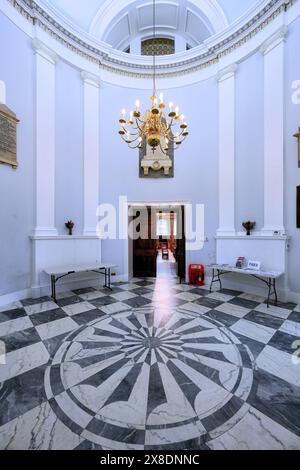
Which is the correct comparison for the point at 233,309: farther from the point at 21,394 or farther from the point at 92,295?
the point at 21,394

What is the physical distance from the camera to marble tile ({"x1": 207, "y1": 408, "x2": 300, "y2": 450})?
146 cm

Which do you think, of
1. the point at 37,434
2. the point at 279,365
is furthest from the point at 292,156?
the point at 37,434

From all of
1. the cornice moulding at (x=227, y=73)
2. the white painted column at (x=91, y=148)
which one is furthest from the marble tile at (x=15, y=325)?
the cornice moulding at (x=227, y=73)

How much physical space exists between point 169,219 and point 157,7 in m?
13.0

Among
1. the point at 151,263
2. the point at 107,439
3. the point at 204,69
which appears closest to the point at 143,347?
the point at 107,439

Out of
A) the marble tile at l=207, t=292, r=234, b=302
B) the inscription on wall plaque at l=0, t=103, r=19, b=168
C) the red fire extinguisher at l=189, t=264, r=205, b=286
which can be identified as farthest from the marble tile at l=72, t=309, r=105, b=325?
the inscription on wall plaque at l=0, t=103, r=19, b=168

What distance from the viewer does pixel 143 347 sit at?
2762 millimetres

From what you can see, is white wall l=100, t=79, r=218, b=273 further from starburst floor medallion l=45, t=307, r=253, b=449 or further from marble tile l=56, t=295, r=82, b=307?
starburst floor medallion l=45, t=307, r=253, b=449

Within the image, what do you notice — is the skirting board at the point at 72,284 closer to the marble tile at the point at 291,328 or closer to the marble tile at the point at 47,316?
the marble tile at the point at 47,316

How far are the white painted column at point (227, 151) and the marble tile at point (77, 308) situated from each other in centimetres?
402

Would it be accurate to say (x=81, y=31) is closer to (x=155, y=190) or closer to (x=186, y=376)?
(x=155, y=190)

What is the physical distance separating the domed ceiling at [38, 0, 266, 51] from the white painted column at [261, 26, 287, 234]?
1.34 meters

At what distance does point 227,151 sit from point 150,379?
579cm

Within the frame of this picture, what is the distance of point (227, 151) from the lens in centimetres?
575
